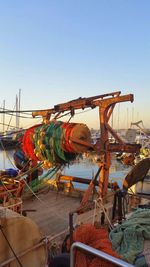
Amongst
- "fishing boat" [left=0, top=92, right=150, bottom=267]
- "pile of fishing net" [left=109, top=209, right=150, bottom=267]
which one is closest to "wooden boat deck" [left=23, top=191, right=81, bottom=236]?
"fishing boat" [left=0, top=92, right=150, bottom=267]

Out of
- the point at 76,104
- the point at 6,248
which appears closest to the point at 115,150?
the point at 76,104

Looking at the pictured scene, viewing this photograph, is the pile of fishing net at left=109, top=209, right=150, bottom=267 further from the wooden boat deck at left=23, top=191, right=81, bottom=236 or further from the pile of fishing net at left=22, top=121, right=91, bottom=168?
the wooden boat deck at left=23, top=191, right=81, bottom=236

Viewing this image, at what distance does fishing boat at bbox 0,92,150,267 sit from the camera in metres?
3.99

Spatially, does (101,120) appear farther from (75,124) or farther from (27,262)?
(27,262)

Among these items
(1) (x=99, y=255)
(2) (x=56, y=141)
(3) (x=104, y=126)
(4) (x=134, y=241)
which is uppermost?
(3) (x=104, y=126)

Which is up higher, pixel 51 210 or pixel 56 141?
pixel 56 141

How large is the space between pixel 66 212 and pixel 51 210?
590mm

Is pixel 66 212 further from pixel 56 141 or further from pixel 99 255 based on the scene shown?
pixel 99 255

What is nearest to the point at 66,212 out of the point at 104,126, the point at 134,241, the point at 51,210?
the point at 51,210

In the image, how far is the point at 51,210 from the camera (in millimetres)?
9133

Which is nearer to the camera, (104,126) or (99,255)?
(99,255)

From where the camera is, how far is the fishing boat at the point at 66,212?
13.1ft

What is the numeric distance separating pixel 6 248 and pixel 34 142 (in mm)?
2794

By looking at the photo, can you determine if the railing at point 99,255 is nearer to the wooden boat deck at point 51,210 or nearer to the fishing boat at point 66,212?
the fishing boat at point 66,212
